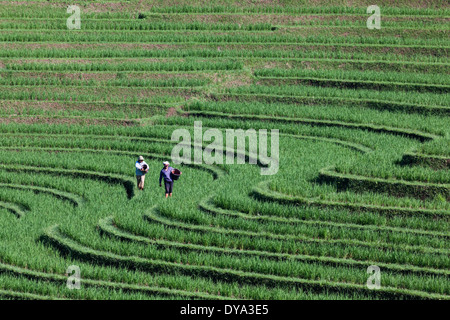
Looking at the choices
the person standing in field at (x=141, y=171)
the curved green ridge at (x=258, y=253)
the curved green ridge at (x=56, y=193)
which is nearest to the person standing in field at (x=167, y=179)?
the person standing in field at (x=141, y=171)

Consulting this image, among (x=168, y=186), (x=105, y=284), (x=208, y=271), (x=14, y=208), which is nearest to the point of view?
(x=105, y=284)

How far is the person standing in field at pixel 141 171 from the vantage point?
56.2 ft

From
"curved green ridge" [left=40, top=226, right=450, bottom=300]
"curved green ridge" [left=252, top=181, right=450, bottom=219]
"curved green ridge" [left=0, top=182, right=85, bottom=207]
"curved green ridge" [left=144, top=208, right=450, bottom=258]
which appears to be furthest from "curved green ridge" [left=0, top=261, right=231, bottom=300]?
"curved green ridge" [left=252, top=181, right=450, bottom=219]

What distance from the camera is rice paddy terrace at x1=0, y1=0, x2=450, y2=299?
13.2 m

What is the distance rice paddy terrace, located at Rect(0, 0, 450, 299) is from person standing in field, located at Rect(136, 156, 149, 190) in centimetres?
26

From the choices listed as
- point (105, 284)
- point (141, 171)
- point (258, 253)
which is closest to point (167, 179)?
point (141, 171)

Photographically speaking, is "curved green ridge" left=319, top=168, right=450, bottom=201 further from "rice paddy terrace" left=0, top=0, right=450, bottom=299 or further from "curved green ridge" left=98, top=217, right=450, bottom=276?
"curved green ridge" left=98, top=217, right=450, bottom=276

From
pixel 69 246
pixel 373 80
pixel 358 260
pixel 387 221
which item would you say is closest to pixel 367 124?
pixel 373 80

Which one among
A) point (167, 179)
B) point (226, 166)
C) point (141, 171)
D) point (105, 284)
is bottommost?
point (105, 284)

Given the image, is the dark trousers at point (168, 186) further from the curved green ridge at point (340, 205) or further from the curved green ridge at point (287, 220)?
the curved green ridge at point (340, 205)

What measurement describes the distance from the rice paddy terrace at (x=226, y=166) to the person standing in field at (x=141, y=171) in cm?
26

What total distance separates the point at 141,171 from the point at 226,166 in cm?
269

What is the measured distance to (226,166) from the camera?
1905cm

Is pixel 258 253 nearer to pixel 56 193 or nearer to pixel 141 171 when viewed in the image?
pixel 141 171
